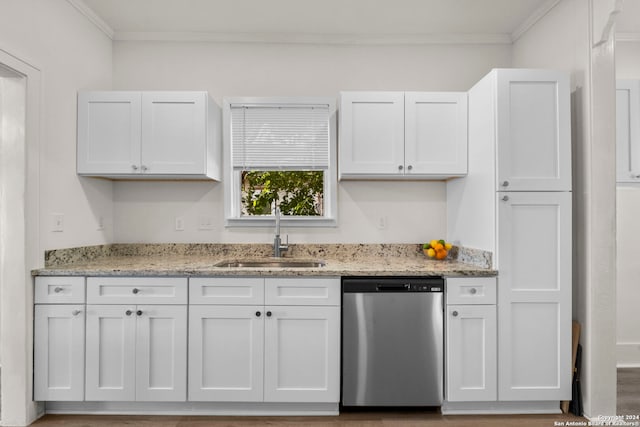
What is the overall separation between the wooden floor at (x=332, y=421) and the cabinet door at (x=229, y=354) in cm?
14

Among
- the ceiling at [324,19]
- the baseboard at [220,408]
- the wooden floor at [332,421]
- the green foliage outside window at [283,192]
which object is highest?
the ceiling at [324,19]

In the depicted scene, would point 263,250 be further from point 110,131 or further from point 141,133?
point 110,131

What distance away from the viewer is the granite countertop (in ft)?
7.71

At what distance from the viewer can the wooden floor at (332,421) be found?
2.31 meters

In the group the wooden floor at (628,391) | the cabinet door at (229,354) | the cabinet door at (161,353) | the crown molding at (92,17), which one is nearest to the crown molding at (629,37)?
the wooden floor at (628,391)

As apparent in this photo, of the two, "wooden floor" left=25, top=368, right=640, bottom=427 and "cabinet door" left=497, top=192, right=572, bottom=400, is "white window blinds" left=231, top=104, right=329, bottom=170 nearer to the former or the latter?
"cabinet door" left=497, top=192, right=572, bottom=400

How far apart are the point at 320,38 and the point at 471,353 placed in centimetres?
265

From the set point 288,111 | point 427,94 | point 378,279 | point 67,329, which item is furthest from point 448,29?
point 67,329

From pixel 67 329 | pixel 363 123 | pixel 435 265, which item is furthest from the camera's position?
pixel 363 123

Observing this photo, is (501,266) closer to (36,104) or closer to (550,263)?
(550,263)

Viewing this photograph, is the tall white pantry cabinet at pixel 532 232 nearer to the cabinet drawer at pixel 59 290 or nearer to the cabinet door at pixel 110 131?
the cabinet door at pixel 110 131

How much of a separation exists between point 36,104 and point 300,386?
7.87 ft

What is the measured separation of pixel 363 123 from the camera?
281cm

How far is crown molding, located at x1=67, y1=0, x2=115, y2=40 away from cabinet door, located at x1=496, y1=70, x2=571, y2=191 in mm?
2936
